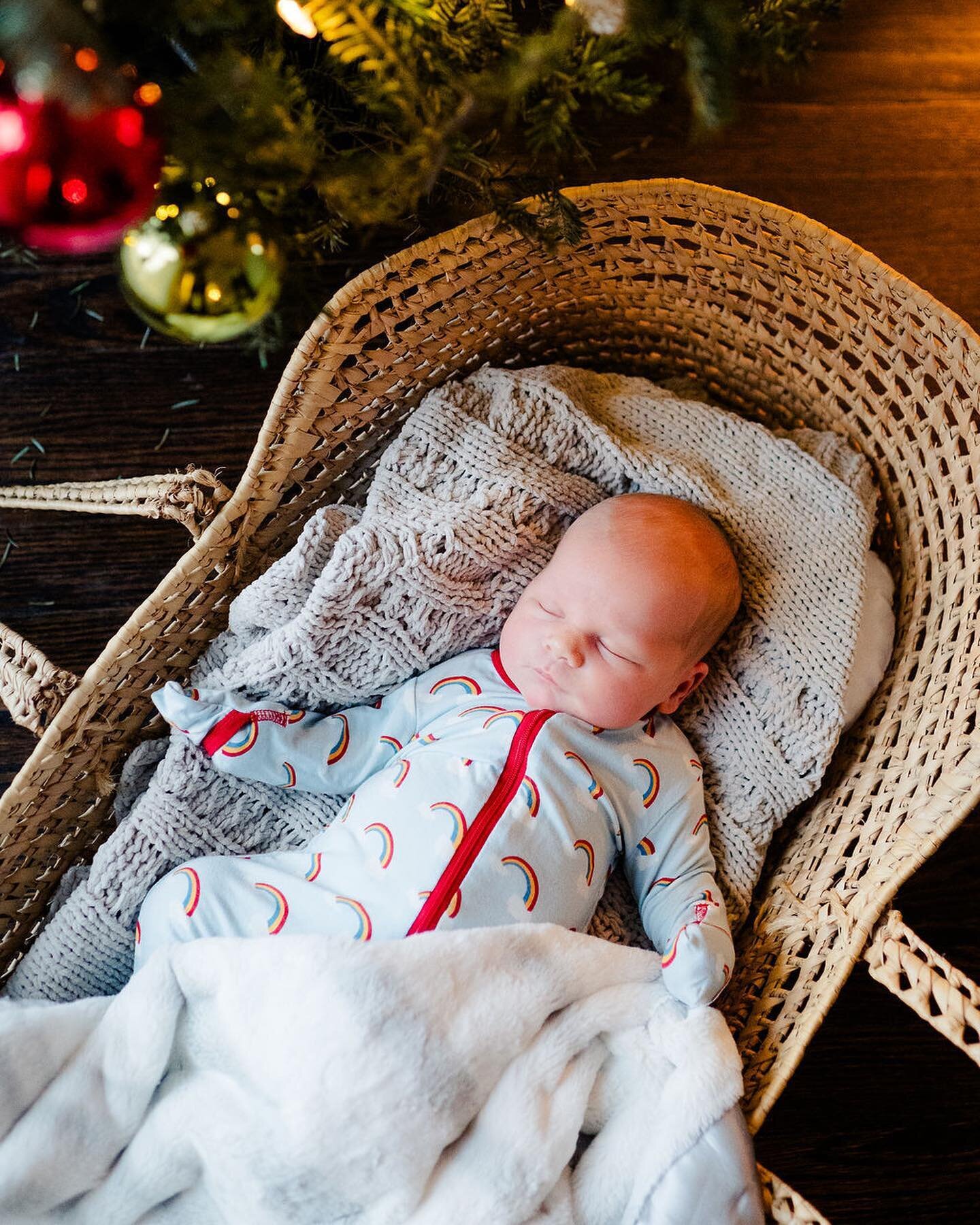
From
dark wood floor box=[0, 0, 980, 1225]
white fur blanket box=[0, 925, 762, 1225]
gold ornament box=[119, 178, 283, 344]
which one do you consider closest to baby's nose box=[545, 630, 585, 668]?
white fur blanket box=[0, 925, 762, 1225]

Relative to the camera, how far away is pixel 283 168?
2.15ft

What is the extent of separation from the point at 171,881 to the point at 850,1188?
1088 millimetres

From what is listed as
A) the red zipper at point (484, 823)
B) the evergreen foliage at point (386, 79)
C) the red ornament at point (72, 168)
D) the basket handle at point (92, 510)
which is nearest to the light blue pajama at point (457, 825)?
the red zipper at point (484, 823)

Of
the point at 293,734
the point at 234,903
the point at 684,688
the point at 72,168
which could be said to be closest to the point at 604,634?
the point at 684,688

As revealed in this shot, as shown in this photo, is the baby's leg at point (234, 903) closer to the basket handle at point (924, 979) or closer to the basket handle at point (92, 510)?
the basket handle at point (92, 510)

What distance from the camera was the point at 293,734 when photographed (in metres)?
1.15

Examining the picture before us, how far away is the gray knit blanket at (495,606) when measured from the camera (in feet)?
3.74

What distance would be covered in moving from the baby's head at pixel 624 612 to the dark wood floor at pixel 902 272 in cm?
57

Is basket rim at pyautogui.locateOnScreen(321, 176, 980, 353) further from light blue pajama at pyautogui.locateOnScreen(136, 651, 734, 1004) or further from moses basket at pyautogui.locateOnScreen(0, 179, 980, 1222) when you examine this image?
light blue pajama at pyautogui.locateOnScreen(136, 651, 734, 1004)

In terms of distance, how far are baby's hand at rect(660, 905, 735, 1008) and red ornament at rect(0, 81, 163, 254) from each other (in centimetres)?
83

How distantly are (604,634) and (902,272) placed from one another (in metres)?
0.91

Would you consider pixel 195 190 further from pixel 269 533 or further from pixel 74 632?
pixel 74 632

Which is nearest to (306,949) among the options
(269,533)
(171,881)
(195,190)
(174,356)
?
(171,881)

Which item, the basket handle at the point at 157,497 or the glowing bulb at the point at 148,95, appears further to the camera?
the basket handle at the point at 157,497
